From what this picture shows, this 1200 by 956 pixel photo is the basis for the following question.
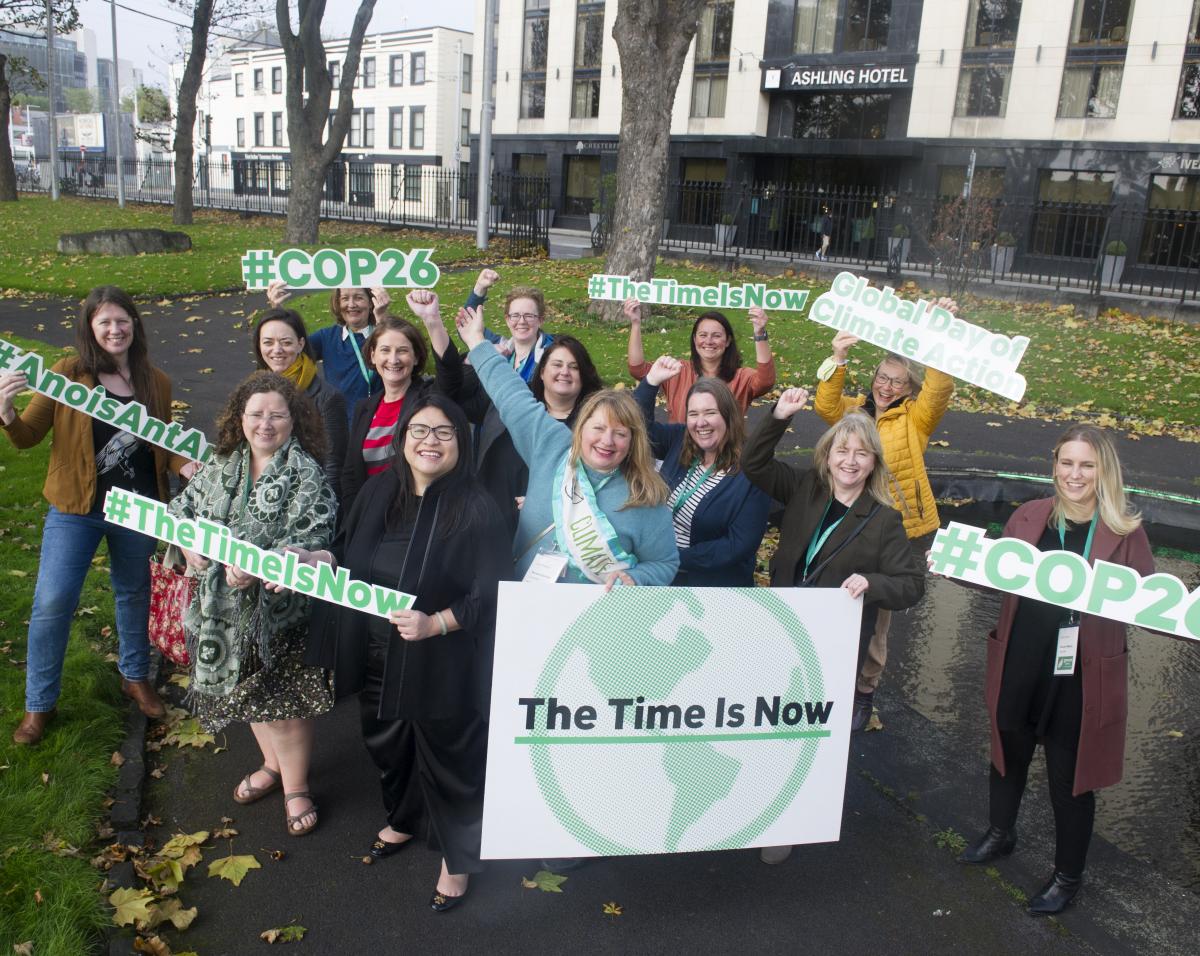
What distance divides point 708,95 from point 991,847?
32.2 m

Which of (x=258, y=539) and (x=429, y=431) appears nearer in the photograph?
(x=429, y=431)

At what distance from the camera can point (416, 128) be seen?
55406 mm

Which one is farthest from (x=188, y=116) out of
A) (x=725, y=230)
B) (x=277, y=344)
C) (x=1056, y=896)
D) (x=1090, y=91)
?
(x=1056, y=896)

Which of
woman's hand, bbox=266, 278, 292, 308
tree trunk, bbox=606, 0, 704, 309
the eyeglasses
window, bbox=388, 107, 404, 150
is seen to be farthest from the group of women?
window, bbox=388, 107, 404, 150

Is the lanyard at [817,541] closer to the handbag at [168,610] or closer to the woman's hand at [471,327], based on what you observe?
the woman's hand at [471,327]

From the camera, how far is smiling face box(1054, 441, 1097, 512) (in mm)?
3598

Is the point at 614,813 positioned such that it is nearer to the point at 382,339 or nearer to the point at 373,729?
the point at 373,729

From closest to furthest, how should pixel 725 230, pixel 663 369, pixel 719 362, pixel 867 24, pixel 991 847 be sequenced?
pixel 991 847, pixel 663 369, pixel 719 362, pixel 725 230, pixel 867 24

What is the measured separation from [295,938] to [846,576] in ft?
8.43

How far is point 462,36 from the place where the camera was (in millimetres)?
54812

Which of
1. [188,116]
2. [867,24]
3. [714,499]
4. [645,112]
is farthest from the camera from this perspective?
[188,116]

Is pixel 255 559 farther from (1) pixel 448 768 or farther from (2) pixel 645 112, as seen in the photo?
(2) pixel 645 112

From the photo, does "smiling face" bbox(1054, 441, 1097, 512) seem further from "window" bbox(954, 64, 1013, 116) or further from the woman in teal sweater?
"window" bbox(954, 64, 1013, 116)

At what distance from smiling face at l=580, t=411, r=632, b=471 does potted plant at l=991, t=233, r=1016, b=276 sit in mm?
19403
